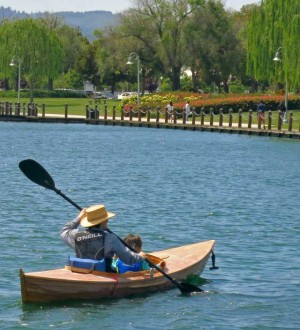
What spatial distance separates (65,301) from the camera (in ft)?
58.1

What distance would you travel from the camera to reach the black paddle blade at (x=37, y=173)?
1966 centimetres

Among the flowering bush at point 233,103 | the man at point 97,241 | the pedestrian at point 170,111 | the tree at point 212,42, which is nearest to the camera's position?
the man at point 97,241

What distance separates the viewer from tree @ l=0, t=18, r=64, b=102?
90812mm

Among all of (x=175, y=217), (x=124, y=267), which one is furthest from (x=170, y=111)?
(x=124, y=267)

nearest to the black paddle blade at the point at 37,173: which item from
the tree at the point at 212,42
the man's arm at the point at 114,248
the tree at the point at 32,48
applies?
the man's arm at the point at 114,248

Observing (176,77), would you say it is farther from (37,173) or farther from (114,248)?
(114,248)

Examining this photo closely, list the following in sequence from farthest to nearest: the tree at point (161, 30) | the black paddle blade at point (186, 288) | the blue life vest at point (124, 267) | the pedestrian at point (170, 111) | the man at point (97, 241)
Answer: the tree at point (161, 30) < the pedestrian at point (170, 111) < the black paddle blade at point (186, 288) < the blue life vest at point (124, 267) < the man at point (97, 241)

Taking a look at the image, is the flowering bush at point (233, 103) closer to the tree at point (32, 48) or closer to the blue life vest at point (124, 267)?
the tree at point (32, 48)

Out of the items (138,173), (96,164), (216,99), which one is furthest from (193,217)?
(216,99)

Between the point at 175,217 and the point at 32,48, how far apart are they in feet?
207

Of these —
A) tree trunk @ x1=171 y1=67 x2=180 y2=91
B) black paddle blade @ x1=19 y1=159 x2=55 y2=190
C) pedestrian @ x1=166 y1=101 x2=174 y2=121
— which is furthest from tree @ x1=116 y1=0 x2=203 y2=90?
black paddle blade @ x1=19 y1=159 x2=55 y2=190

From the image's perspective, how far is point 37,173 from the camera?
19797 mm

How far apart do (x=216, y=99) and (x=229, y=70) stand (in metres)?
23.4

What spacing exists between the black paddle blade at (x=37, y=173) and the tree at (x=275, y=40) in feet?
144
